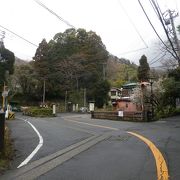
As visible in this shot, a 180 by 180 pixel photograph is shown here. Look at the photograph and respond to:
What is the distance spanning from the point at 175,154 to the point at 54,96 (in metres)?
72.3

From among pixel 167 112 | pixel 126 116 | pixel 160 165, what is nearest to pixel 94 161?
pixel 160 165

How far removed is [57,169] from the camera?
845 cm

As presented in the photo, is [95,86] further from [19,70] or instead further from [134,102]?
[134,102]

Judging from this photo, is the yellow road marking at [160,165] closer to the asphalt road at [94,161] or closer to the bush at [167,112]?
the asphalt road at [94,161]

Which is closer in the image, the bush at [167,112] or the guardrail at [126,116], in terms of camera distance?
the guardrail at [126,116]

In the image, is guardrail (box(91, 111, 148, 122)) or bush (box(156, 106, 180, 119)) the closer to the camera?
guardrail (box(91, 111, 148, 122))

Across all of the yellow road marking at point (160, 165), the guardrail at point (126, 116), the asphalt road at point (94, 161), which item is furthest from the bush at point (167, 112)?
the yellow road marking at point (160, 165)

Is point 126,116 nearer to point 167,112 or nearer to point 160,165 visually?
point 167,112

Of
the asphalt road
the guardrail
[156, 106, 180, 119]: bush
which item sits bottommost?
the asphalt road

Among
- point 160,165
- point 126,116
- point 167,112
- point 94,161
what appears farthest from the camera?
point 167,112

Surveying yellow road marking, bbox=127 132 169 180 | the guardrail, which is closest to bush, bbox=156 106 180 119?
the guardrail

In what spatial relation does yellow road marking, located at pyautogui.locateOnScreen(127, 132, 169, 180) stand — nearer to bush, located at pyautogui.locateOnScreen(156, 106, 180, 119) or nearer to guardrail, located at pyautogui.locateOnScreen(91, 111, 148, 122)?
guardrail, located at pyautogui.locateOnScreen(91, 111, 148, 122)

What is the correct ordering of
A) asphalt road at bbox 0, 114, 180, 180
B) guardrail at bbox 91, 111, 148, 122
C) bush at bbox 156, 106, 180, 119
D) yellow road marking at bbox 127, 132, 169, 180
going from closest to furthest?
yellow road marking at bbox 127, 132, 169, 180, asphalt road at bbox 0, 114, 180, 180, guardrail at bbox 91, 111, 148, 122, bush at bbox 156, 106, 180, 119

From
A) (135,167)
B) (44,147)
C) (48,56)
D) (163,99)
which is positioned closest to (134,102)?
(163,99)
